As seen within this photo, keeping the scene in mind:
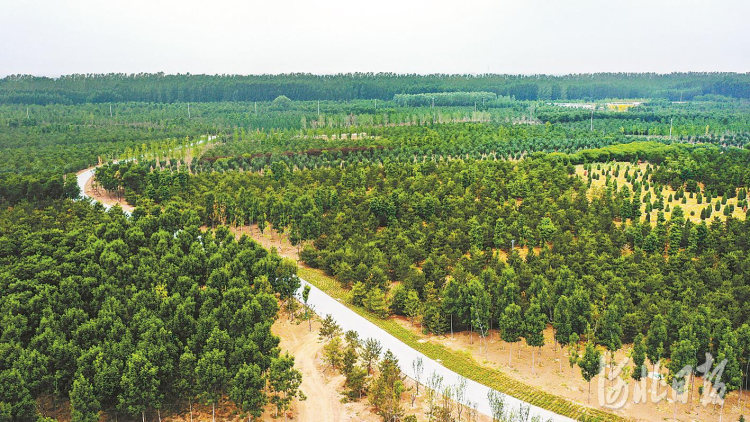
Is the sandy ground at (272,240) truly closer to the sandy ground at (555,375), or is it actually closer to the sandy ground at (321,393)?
the sandy ground at (321,393)

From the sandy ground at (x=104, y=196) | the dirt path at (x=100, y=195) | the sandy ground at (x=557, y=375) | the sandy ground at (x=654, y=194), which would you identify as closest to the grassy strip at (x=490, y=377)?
the sandy ground at (x=557, y=375)

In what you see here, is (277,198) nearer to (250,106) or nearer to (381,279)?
(381,279)

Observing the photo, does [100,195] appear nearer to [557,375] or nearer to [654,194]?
[557,375]

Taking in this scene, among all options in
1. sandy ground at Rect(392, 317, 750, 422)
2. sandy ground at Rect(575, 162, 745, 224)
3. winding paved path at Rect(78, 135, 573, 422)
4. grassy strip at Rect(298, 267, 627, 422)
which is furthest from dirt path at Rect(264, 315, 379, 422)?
sandy ground at Rect(575, 162, 745, 224)

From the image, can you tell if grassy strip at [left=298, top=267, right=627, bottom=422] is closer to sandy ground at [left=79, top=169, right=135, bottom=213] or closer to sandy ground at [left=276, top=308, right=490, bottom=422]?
sandy ground at [left=276, top=308, right=490, bottom=422]

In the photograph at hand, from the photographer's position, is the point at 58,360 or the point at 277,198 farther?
the point at 277,198

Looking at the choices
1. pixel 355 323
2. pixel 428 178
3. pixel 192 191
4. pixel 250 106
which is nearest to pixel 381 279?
pixel 355 323
